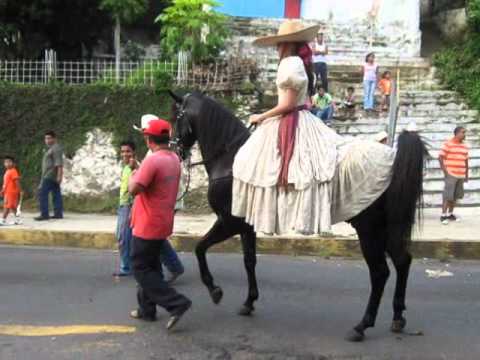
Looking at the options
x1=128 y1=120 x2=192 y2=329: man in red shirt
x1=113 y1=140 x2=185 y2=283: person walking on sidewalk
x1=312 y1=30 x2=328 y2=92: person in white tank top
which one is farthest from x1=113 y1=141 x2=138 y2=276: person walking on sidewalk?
x1=312 y1=30 x2=328 y2=92: person in white tank top

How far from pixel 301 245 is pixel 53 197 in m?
4.93

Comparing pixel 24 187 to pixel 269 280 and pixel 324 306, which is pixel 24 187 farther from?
pixel 324 306

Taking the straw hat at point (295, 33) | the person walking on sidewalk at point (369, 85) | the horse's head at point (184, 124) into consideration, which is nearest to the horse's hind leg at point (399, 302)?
the straw hat at point (295, 33)

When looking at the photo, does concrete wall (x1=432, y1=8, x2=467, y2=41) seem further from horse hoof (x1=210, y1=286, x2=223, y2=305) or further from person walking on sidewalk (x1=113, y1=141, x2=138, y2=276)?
horse hoof (x1=210, y1=286, x2=223, y2=305)

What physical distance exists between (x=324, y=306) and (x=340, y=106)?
9005 mm

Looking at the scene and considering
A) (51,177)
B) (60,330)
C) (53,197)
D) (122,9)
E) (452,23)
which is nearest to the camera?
(60,330)

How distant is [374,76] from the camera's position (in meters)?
14.8

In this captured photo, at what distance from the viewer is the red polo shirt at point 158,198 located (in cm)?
544

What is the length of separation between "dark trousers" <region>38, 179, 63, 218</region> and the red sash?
726 cm

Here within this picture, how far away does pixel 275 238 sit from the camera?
9461 mm

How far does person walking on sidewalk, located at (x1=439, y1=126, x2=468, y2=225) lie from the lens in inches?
428

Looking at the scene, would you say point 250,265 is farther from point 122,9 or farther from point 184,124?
point 122,9

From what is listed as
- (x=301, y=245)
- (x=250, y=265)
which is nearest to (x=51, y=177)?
(x=301, y=245)

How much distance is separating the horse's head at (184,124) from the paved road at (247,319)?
1559 millimetres
